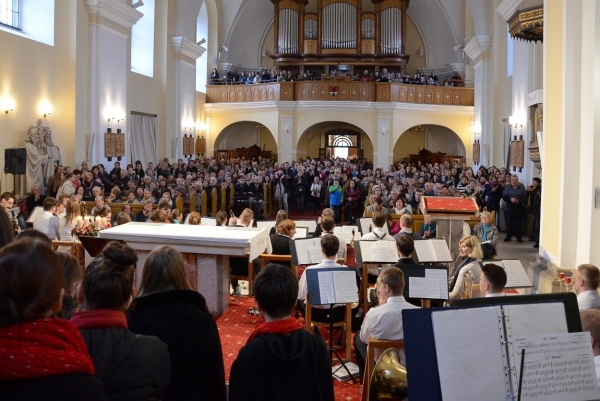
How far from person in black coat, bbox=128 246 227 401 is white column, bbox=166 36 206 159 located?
20.8 metres

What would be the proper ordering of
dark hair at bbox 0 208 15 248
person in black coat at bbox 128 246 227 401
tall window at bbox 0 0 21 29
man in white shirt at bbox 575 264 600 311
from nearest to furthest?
person in black coat at bbox 128 246 227 401
dark hair at bbox 0 208 15 248
man in white shirt at bbox 575 264 600 311
tall window at bbox 0 0 21 29

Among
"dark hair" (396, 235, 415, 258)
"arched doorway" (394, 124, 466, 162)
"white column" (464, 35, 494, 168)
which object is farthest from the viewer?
"arched doorway" (394, 124, 466, 162)

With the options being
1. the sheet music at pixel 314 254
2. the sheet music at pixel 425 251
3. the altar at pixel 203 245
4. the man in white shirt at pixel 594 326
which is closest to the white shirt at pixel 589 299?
the man in white shirt at pixel 594 326

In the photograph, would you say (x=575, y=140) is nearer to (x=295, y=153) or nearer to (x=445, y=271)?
(x=445, y=271)

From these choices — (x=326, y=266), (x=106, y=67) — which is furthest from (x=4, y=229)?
(x=106, y=67)

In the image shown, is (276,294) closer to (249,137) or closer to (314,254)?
(314,254)

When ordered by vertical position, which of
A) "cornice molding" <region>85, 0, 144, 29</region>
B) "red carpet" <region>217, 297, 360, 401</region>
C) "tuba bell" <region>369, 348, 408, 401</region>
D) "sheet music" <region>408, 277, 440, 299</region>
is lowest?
"red carpet" <region>217, 297, 360, 401</region>

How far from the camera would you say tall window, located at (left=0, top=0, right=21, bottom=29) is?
14.8 meters

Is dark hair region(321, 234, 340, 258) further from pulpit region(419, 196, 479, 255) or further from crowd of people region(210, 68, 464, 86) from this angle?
crowd of people region(210, 68, 464, 86)

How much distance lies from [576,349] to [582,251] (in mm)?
5063

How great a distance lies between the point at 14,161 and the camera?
13820 millimetres

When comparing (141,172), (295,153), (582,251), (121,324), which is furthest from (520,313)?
(295,153)

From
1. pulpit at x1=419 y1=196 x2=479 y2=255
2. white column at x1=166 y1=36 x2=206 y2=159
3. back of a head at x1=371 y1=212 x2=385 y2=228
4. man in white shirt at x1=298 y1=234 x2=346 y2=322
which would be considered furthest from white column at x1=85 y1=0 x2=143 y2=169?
man in white shirt at x1=298 y1=234 x2=346 y2=322

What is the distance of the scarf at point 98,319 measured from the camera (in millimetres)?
2717
